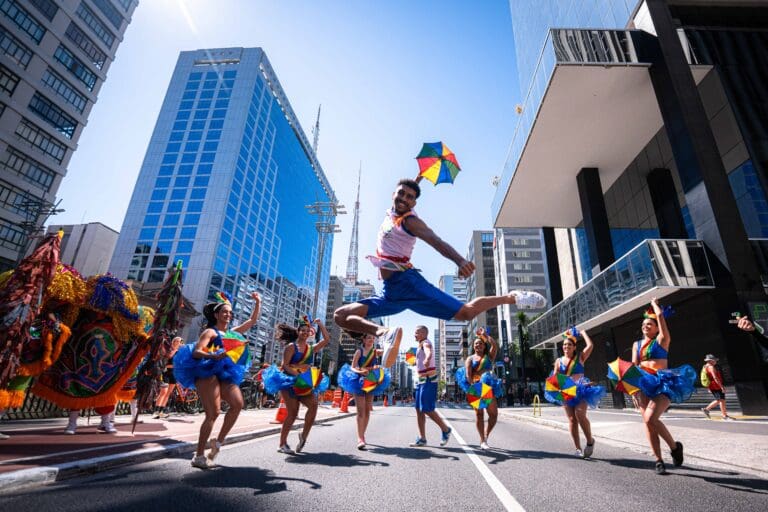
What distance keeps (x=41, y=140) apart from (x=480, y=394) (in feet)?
163

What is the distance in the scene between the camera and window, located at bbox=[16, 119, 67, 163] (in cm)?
3553

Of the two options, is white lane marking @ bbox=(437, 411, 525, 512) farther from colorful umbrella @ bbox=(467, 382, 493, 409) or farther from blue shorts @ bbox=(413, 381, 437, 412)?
blue shorts @ bbox=(413, 381, 437, 412)

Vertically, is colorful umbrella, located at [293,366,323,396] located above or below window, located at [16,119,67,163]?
below

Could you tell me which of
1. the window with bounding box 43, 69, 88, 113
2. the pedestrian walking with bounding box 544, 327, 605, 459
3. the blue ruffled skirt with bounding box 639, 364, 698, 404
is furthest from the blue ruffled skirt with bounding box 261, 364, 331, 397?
the window with bounding box 43, 69, 88, 113

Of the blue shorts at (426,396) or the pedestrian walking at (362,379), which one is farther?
the blue shorts at (426,396)

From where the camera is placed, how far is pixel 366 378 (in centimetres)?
662

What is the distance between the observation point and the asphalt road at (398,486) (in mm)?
2805

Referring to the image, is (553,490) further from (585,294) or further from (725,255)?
(585,294)

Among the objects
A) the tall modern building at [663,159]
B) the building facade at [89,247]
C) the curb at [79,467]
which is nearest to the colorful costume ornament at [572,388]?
the curb at [79,467]

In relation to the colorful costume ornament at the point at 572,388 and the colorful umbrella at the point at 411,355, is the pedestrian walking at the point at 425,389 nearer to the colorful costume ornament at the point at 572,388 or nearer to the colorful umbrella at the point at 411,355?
the colorful umbrella at the point at 411,355

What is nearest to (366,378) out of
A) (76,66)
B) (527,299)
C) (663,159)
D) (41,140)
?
(527,299)

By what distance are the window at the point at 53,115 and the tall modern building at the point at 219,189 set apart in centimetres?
2433

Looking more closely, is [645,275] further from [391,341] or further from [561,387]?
[391,341]

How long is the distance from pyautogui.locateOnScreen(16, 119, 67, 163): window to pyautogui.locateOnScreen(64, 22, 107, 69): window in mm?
12389
